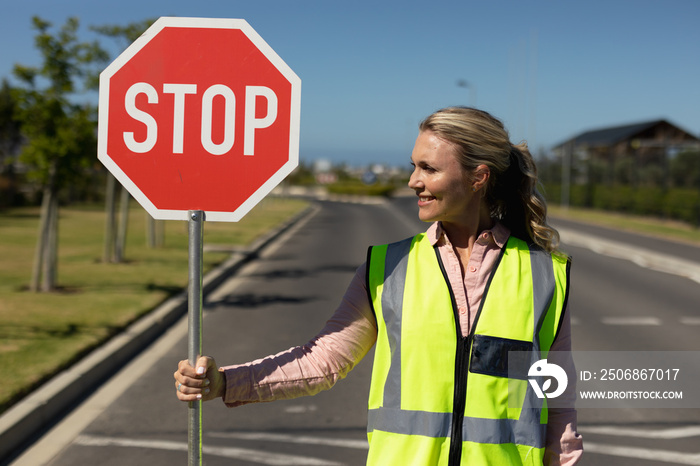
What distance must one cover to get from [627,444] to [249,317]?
18.1 ft

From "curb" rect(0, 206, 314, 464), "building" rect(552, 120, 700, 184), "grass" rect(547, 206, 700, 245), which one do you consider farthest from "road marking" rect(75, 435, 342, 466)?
"building" rect(552, 120, 700, 184)

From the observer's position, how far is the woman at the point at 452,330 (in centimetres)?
191

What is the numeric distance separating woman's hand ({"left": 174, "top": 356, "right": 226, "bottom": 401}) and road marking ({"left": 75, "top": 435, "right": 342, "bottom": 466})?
305 centimetres

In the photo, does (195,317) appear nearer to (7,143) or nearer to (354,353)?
(354,353)

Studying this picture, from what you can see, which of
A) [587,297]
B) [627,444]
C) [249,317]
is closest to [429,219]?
[627,444]

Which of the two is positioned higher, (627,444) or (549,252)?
(549,252)

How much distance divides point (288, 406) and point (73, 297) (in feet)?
16.7

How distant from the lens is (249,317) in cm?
966

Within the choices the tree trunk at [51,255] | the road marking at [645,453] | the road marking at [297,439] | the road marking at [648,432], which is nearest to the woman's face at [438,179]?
the road marking at [297,439]

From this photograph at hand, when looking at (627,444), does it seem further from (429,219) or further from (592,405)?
(429,219)

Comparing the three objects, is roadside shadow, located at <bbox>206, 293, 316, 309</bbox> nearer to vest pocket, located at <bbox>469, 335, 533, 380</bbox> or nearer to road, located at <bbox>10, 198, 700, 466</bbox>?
road, located at <bbox>10, 198, 700, 466</bbox>

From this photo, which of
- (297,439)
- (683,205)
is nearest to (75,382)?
(297,439)

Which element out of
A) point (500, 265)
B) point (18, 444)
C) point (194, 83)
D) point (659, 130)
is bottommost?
point (18, 444)
